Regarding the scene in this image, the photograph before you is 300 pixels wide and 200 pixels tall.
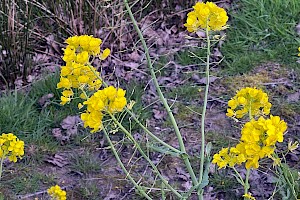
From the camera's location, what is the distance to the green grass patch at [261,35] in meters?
3.70

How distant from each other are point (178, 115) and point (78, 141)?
603mm

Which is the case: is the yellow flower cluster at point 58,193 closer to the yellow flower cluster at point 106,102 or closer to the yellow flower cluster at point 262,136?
the yellow flower cluster at point 106,102

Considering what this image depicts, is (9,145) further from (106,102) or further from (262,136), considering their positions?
(262,136)

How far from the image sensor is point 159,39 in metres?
4.01

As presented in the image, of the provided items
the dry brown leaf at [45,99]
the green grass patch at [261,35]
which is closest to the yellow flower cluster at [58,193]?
the dry brown leaf at [45,99]

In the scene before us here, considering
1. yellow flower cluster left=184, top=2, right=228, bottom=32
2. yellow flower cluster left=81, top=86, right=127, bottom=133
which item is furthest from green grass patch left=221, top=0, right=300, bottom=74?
yellow flower cluster left=81, top=86, right=127, bottom=133

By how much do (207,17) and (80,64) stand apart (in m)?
0.42

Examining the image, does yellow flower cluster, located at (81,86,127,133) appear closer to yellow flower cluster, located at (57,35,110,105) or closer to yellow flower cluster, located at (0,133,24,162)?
yellow flower cluster, located at (57,35,110,105)

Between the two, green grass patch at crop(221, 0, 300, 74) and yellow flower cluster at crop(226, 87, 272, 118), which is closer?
yellow flower cluster at crop(226, 87, 272, 118)

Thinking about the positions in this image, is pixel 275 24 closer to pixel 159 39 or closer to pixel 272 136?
pixel 159 39

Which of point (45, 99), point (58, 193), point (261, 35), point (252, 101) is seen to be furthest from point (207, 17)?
point (261, 35)

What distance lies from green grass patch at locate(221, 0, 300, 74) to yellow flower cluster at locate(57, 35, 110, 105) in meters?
1.97

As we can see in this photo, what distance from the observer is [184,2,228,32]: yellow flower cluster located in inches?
69.3

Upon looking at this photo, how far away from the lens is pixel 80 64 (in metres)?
1.70
